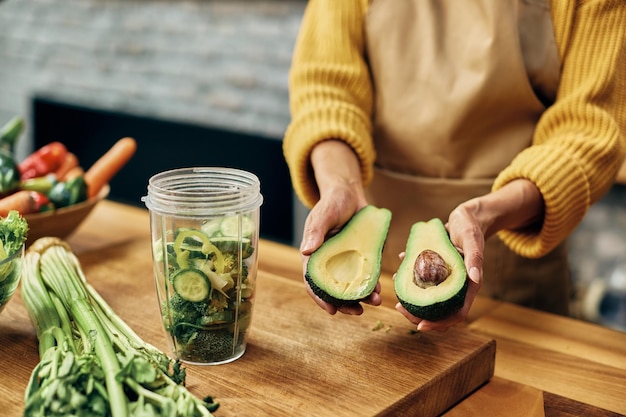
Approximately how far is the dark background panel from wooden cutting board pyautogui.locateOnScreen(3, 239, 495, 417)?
2.08 meters

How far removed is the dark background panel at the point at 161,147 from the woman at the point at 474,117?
5.62 ft

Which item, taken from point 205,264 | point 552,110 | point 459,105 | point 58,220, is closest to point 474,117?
point 459,105

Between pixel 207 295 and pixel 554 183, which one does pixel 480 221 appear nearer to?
pixel 554 183

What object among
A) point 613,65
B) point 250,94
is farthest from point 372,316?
point 250,94

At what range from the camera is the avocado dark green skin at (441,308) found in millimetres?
970

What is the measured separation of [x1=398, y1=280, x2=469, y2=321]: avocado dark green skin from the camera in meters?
0.97

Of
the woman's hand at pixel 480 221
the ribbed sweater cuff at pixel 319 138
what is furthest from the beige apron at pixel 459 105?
the woman's hand at pixel 480 221

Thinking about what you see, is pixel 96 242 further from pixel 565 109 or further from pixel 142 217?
pixel 565 109

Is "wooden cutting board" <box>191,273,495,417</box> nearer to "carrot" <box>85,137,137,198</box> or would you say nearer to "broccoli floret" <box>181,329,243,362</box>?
"broccoli floret" <box>181,329,243,362</box>

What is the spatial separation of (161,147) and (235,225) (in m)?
2.93

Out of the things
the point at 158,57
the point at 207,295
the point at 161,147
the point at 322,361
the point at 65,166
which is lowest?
the point at 161,147

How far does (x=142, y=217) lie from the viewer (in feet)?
5.87

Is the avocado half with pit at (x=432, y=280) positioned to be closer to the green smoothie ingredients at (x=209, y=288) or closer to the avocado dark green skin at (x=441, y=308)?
the avocado dark green skin at (x=441, y=308)

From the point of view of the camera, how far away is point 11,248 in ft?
3.52
